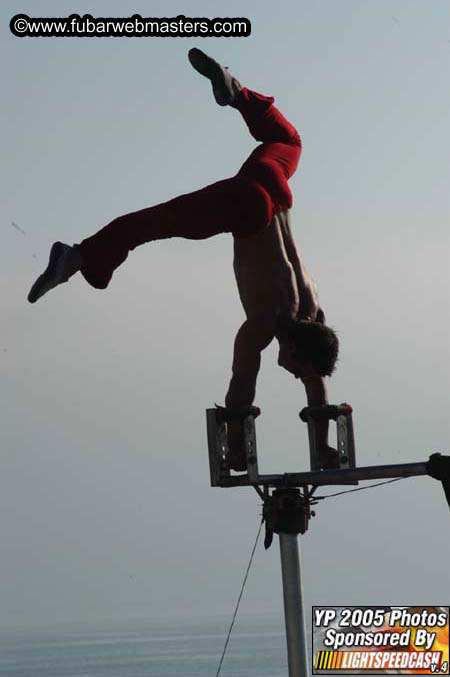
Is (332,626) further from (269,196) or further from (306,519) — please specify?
(269,196)

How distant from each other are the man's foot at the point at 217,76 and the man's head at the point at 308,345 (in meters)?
1.91

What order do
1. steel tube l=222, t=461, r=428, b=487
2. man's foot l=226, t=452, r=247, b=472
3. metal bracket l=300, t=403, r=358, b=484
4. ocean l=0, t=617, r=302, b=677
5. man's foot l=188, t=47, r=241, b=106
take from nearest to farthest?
steel tube l=222, t=461, r=428, b=487, man's foot l=188, t=47, r=241, b=106, man's foot l=226, t=452, r=247, b=472, metal bracket l=300, t=403, r=358, b=484, ocean l=0, t=617, r=302, b=677

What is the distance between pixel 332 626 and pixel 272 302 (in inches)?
119

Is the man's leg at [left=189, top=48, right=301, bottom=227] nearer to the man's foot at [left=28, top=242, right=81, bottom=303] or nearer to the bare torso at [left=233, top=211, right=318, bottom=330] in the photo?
the bare torso at [left=233, top=211, right=318, bottom=330]

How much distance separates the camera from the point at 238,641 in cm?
13875

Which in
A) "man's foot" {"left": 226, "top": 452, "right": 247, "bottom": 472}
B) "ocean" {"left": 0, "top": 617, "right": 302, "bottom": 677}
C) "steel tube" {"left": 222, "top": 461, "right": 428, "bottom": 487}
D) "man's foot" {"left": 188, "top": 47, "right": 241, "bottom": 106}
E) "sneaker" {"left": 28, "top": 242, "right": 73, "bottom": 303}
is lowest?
"ocean" {"left": 0, "top": 617, "right": 302, "bottom": 677}

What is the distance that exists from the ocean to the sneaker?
83.0 meters

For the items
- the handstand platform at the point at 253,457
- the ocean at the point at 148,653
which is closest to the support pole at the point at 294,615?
the handstand platform at the point at 253,457

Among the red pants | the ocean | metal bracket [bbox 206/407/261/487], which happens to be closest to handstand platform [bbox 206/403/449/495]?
metal bracket [bbox 206/407/261/487]

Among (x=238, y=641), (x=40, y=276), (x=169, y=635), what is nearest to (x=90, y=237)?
(x=40, y=276)

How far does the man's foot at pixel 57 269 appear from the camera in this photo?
13.0 metres

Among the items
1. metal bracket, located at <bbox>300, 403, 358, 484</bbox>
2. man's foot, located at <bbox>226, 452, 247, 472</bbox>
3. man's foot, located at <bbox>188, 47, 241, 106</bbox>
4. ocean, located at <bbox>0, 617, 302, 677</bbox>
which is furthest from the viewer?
ocean, located at <bbox>0, 617, 302, 677</bbox>

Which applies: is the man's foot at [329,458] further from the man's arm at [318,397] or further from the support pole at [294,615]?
the support pole at [294,615]

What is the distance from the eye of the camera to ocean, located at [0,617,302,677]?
105688 millimetres
